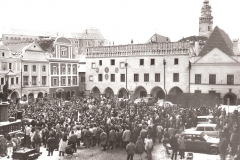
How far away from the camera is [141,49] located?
4228 centimetres

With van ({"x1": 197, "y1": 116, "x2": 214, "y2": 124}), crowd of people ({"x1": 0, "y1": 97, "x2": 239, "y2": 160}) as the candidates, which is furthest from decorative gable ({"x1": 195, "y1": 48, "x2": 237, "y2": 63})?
crowd of people ({"x1": 0, "y1": 97, "x2": 239, "y2": 160})

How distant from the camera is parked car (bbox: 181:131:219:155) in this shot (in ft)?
49.5

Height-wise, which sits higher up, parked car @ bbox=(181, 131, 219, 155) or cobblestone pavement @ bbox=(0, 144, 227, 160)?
parked car @ bbox=(181, 131, 219, 155)

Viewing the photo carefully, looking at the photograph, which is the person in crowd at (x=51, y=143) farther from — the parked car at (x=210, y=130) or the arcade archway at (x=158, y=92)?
the arcade archway at (x=158, y=92)

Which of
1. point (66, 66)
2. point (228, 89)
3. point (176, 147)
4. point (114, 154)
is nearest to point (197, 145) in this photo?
point (176, 147)

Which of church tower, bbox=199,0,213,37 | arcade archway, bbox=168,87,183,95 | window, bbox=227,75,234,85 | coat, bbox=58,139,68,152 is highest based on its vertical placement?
church tower, bbox=199,0,213,37

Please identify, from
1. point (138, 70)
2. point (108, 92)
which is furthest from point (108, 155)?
point (108, 92)

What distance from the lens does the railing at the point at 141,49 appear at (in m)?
39.3

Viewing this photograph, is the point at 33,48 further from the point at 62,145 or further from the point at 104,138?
the point at 62,145

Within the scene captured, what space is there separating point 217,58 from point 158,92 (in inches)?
402

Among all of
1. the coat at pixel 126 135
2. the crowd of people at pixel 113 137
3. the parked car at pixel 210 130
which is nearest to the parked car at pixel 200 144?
the crowd of people at pixel 113 137

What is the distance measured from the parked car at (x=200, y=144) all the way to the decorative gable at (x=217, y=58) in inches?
851

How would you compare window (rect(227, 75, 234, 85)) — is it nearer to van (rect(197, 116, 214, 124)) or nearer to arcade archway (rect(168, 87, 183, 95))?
arcade archway (rect(168, 87, 183, 95))

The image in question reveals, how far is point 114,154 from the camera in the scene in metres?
15.8
